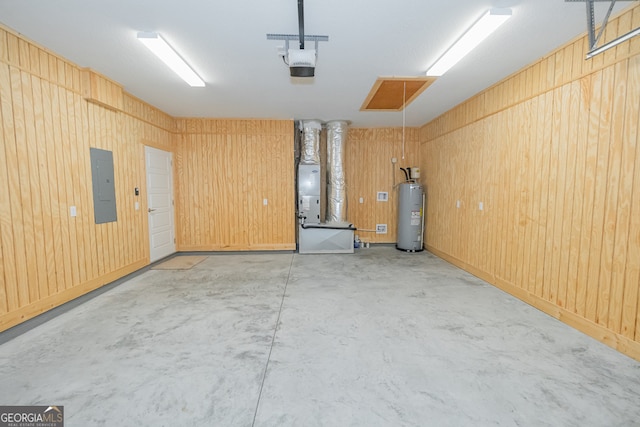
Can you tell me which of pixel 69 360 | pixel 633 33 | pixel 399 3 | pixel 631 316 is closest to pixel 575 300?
pixel 631 316

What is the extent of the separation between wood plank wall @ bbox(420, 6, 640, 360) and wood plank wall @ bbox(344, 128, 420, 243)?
205 centimetres

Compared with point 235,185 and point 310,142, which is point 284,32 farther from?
point 235,185

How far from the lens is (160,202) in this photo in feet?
16.4

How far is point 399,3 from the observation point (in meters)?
2.13

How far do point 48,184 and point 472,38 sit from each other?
14.8 ft

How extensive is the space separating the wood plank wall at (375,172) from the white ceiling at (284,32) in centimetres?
222

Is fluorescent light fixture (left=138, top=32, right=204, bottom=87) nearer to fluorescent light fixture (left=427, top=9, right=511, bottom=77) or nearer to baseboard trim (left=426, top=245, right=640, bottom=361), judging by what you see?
fluorescent light fixture (left=427, top=9, right=511, bottom=77)

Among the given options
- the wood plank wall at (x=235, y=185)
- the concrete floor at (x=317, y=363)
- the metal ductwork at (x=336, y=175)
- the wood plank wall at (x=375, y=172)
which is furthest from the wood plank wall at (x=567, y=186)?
the wood plank wall at (x=235, y=185)

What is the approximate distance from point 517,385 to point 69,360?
3273mm

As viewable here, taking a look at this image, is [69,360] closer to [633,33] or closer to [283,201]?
[283,201]

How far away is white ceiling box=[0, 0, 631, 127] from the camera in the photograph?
7.10ft

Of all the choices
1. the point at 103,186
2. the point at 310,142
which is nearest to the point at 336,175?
the point at 310,142

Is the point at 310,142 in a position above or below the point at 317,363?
above

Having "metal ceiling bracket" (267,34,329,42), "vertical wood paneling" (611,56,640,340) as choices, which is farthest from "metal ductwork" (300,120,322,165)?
"vertical wood paneling" (611,56,640,340)
